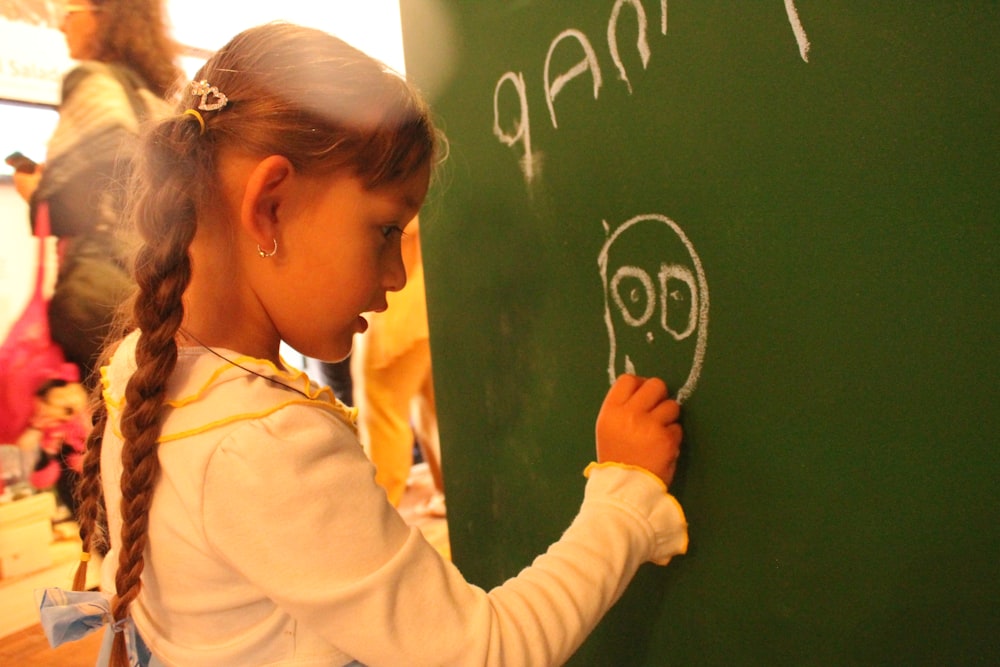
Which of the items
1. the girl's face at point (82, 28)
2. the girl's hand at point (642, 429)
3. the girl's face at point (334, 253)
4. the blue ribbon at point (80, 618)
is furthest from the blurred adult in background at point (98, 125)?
the girl's hand at point (642, 429)

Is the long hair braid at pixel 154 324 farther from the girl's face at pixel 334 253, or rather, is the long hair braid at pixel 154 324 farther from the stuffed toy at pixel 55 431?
the stuffed toy at pixel 55 431

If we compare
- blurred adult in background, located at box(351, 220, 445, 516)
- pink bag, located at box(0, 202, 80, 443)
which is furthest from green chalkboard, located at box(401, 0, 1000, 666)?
pink bag, located at box(0, 202, 80, 443)

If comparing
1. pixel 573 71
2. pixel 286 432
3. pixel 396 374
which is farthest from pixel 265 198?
pixel 396 374

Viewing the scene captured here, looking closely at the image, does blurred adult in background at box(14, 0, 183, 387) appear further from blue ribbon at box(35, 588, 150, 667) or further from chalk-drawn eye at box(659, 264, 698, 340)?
chalk-drawn eye at box(659, 264, 698, 340)

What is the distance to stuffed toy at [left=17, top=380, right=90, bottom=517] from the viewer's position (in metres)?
2.41

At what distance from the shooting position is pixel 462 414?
107 cm

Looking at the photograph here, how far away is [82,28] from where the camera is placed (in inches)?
84.4

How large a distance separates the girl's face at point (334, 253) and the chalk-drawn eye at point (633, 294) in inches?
9.2

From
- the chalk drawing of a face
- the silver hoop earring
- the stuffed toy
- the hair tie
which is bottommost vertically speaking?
the stuffed toy

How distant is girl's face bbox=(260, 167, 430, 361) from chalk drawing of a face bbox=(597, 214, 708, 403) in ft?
0.74

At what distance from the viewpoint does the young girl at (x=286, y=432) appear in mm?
562

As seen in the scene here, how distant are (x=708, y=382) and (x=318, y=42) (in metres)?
0.48

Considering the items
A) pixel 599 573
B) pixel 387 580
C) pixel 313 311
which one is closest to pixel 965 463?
pixel 599 573

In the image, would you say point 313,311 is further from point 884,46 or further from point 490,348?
point 884,46
